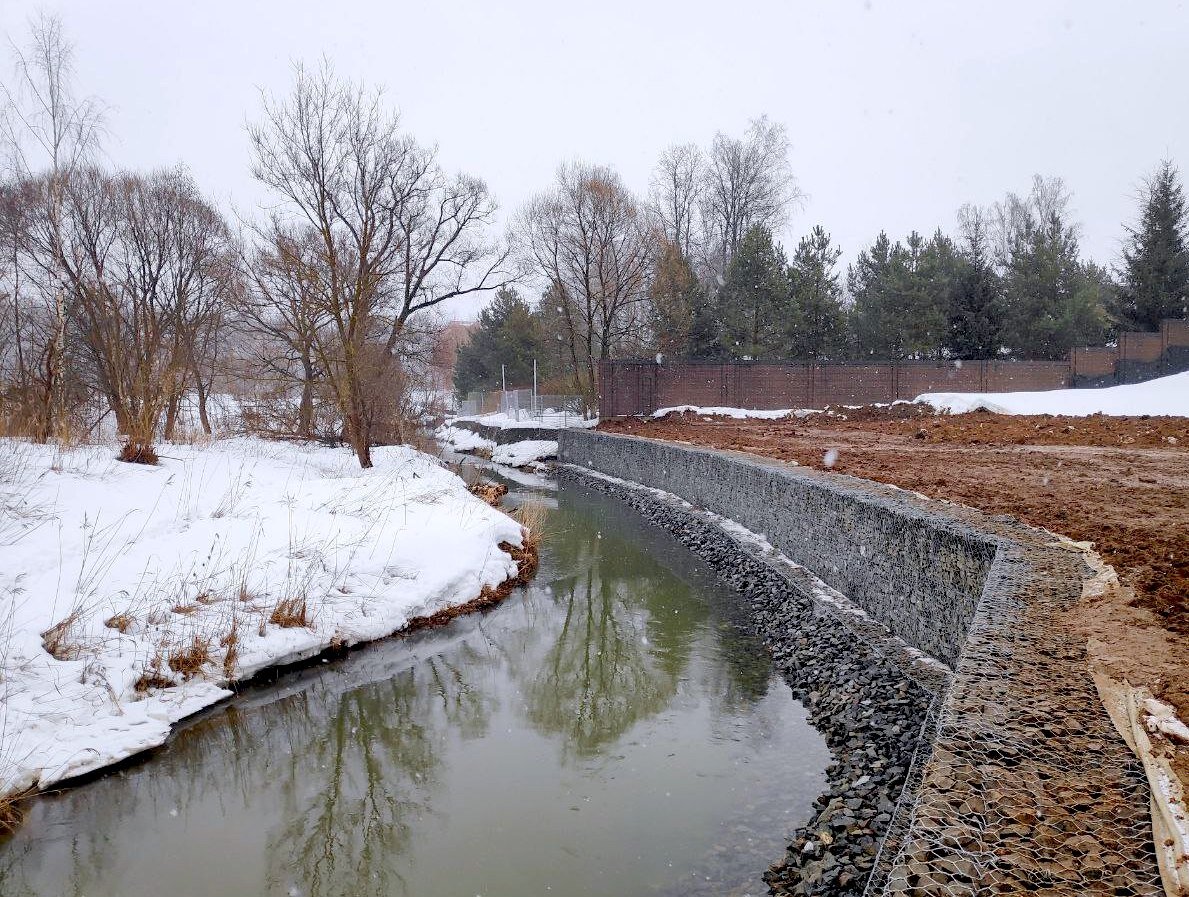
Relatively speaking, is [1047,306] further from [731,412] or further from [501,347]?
[501,347]

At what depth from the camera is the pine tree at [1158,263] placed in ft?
88.6

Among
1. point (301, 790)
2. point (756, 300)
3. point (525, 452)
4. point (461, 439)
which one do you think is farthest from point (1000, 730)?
point (461, 439)

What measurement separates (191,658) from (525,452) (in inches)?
732

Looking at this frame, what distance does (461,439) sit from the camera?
108ft

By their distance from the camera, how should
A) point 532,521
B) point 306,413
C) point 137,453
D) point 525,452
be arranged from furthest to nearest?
point 525,452, point 306,413, point 532,521, point 137,453

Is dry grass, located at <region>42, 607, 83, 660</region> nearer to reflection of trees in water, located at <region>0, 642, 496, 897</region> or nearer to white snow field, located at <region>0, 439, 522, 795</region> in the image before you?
white snow field, located at <region>0, 439, 522, 795</region>

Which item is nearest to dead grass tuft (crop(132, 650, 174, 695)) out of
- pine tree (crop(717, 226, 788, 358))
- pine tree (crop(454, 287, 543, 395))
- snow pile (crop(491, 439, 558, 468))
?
snow pile (crop(491, 439, 558, 468))

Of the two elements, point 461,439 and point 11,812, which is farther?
point 461,439

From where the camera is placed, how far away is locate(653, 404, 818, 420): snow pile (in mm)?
23817

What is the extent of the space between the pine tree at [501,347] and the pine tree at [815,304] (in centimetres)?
1337

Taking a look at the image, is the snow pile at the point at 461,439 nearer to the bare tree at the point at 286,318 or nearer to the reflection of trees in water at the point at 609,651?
the bare tree at the point at 286,318

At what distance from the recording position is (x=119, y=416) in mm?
11555

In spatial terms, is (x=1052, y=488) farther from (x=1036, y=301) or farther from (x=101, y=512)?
(x=1036, y=301)

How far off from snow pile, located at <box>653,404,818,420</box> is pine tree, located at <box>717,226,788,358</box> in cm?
430
